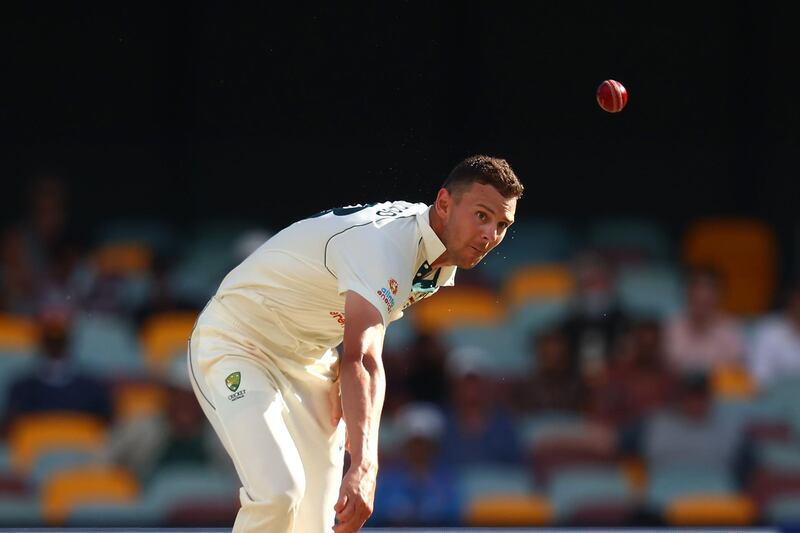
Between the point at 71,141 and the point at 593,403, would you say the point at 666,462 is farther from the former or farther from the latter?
the point at 71,141

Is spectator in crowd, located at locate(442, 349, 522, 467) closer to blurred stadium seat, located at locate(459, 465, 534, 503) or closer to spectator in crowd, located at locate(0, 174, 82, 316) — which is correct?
blurred stadium seat, located at locate(459, 465, 534, 503)

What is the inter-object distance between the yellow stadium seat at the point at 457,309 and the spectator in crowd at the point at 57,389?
1922mm

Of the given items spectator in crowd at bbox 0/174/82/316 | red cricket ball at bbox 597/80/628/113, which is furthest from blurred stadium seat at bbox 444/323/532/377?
red cricket ball at bbox 597/80/628/113

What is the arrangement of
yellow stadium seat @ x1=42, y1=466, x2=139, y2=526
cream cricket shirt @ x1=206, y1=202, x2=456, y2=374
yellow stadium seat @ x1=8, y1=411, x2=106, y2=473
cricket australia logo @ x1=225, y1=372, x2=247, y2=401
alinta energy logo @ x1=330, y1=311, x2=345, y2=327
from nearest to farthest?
1. cream cricket shirt @ x1=206, y1=202, x2=456, y2=374
2. cricket australia logo @ x1=225, y1=372, x2=247, y2=401
3. alinta energy logo @ x1=330, y1=311, x2=345, y2=327
4. yellow stadium seat @ x1=42, y1=466, x2=139, y2=526
5. yellow stadium seat @ x1=8, y1=411, x2=106, y2=473

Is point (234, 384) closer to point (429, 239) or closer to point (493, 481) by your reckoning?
point (429, 239)

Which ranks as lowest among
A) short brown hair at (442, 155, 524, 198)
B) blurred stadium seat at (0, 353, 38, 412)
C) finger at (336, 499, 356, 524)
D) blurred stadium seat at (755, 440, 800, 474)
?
blurred stadium seat at (755, 440, 800, 474)

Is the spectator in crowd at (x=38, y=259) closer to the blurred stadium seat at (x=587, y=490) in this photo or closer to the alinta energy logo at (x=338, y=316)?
the blurred stadium seat at (x=587, y=490)

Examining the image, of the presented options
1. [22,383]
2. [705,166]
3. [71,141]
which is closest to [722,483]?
[705,166]

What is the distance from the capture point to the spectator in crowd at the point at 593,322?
862cm

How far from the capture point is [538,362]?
8.77 metres

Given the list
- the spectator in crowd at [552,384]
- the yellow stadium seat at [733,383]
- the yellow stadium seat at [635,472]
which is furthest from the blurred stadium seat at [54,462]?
the yellow stadium seat at [733,383]

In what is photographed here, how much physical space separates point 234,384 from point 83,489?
4.10 metres

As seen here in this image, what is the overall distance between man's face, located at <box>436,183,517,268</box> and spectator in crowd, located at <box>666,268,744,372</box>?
4.54 metres

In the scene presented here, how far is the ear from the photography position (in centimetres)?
432
